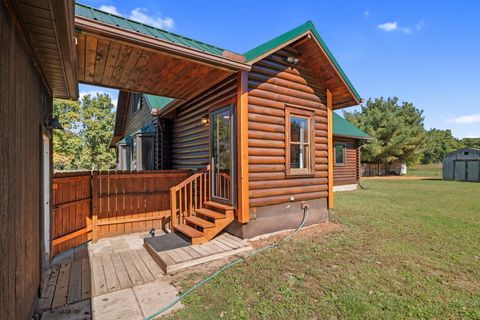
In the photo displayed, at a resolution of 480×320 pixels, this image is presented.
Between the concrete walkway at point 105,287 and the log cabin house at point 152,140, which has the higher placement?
the log cabin house at point 152,140

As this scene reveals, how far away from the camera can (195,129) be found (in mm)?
7086

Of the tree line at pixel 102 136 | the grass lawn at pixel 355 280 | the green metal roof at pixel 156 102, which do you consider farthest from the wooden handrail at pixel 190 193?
the tree line at pixel 102 136

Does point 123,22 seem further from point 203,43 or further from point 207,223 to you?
point 207,223

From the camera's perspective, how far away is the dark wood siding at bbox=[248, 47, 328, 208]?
5195 millimetres

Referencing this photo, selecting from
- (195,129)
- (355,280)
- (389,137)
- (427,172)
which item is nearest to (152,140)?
(195,129)

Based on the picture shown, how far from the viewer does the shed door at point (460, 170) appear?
21.0 meters

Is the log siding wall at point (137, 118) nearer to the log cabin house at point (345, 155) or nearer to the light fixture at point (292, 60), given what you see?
the light fixture at point (292, 60)

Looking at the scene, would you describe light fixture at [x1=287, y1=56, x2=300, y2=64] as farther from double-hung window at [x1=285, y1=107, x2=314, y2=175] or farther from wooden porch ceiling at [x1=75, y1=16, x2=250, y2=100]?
wooden porch ceiling at [x1=75, y1=16, x2=250, y2=100]

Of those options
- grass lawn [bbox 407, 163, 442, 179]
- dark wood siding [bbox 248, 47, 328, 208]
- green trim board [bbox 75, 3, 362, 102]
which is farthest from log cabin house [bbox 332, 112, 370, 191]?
grass lawn [bbox 407, 163, 442, 179]

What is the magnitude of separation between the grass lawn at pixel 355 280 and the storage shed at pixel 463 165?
20.1 m

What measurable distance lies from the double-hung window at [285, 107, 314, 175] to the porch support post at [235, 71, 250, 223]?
4.27ft

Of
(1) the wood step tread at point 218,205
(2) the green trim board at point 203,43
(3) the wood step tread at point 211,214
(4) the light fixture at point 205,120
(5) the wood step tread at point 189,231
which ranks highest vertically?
(2) the green trim board at point 203,43

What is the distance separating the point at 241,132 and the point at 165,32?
2.39m

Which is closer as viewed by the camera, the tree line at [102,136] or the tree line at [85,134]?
the tree line at [85,134]
